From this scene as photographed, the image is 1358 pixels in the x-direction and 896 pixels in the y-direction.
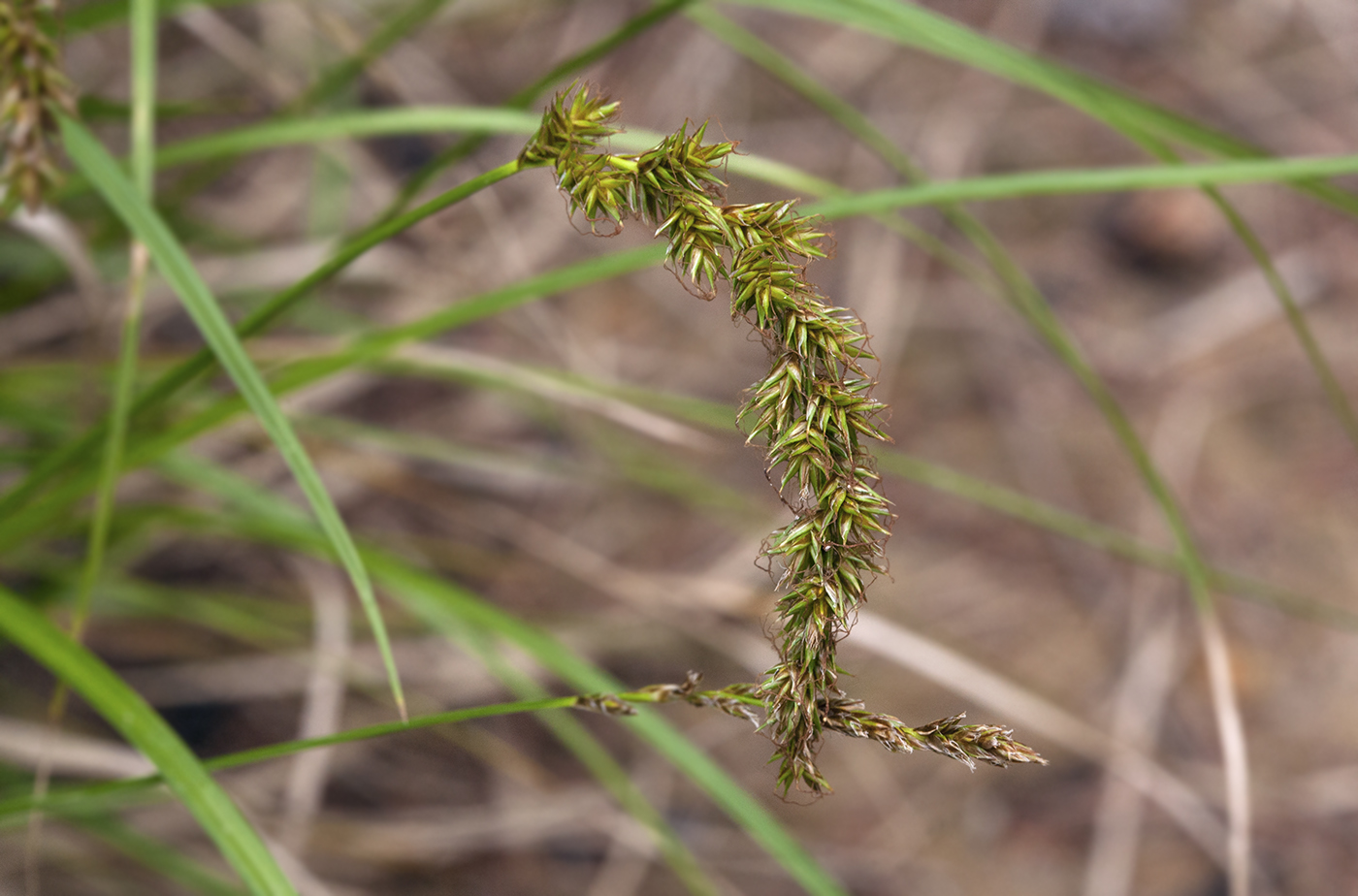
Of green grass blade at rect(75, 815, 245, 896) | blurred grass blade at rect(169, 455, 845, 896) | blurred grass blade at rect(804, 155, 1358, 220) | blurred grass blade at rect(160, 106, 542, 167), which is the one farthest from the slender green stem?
green grass blade at rect(75, 815, 245, 896)

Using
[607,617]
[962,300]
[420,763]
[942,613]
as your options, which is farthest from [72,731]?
[962,300]

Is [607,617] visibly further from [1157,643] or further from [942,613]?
[1157,643]

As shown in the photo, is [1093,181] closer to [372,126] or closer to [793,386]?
[793,386]

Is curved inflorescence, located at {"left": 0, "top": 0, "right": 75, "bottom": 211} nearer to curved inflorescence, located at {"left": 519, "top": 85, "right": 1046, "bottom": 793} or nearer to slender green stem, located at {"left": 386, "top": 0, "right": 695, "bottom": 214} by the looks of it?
slender green stem, located at {"left": 386, "top": 0, "right": 695, "bottom": 214}

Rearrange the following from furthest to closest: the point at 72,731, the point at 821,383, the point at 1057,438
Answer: the point at 1057,438 → the point at 72,731 → the point at 821,383

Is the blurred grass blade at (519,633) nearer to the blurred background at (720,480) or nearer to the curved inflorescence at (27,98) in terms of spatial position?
the blurred background at (720,480)

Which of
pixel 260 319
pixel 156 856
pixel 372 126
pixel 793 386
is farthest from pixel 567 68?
pixel 156 856
